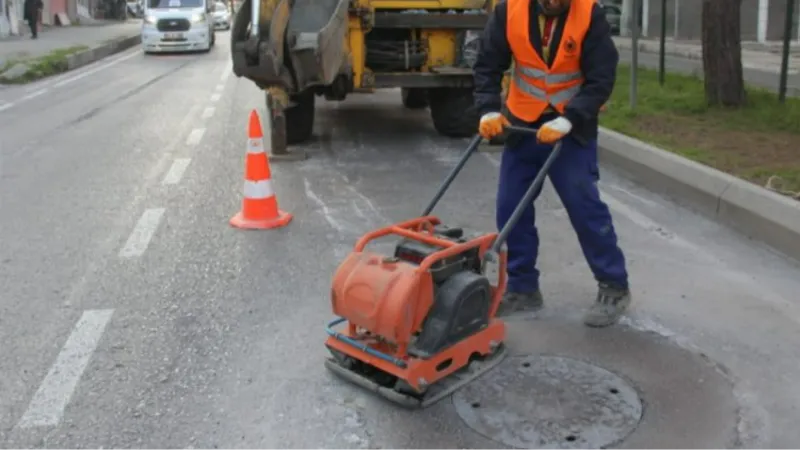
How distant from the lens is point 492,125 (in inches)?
165

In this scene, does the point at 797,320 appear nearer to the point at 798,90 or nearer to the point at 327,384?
the point at 327,384

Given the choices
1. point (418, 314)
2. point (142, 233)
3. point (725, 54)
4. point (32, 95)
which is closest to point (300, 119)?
point (142, 233)

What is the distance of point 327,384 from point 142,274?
201cm

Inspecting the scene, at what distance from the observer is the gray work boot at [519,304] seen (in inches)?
182

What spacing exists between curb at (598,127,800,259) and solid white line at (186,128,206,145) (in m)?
4.63

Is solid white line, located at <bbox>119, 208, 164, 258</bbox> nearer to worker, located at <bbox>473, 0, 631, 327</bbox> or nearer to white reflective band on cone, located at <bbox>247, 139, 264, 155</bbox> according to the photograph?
white reflective band on cone, located at <bbox>247, 139, 264, 155</bbox>

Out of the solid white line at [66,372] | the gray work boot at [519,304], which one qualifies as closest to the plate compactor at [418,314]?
the gray work boot at [519,304]

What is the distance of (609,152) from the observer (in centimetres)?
838

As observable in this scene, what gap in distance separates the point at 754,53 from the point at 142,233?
1921 centimetres

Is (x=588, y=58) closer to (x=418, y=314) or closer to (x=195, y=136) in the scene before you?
(x=418, y=314)

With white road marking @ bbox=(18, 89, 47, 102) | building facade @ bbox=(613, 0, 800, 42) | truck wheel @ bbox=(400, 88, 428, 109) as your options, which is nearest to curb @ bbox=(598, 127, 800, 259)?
truck wheel @ bbox=(400, 88, 428, 109)

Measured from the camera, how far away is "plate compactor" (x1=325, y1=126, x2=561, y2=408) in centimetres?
347

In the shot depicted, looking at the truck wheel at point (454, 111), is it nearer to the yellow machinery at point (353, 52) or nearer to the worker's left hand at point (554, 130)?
the yellow machinery at point (353, 52)

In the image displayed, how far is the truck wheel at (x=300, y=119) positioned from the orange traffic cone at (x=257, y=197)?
9.47 feet
